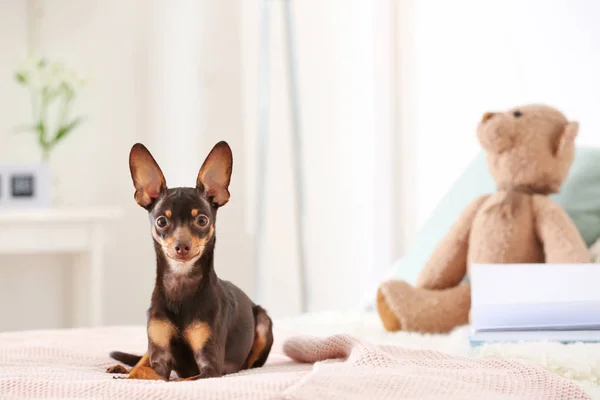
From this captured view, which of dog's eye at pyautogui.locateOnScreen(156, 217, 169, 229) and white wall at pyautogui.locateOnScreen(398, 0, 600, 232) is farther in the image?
white wall at pyautogui.locateOnScreen(398, 0, 600, 232)

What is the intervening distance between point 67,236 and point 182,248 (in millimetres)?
1973

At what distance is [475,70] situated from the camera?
7.90ft

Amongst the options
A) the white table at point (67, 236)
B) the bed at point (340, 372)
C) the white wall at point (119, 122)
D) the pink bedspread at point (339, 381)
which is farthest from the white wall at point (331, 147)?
the pink bedspread at point (339, 381)

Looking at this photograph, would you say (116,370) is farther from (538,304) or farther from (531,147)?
(531,147)

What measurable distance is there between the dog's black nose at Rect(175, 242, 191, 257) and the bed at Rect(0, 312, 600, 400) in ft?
0.48

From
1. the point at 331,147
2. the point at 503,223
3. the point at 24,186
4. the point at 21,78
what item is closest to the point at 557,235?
the point at 503,223

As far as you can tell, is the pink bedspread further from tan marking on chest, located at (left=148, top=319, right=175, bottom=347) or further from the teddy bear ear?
the teddy bear ear

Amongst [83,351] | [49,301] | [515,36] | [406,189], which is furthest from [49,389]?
[49,301]

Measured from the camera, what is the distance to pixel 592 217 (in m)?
1.67

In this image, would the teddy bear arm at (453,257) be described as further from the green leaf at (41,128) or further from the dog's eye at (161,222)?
the green leaf at (41,128)

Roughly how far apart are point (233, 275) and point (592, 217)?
1.97 meters

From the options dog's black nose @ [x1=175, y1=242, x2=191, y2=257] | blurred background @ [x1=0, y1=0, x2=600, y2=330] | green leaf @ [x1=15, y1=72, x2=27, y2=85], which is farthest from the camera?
green leaf @ [x1=15, y1=72, x2=27, y2=85]

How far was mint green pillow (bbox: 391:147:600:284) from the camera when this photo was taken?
168 centimetres

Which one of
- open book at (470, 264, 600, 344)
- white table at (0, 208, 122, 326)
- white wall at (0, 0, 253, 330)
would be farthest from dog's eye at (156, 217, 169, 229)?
white wall at (0, 0, 253, 330)
